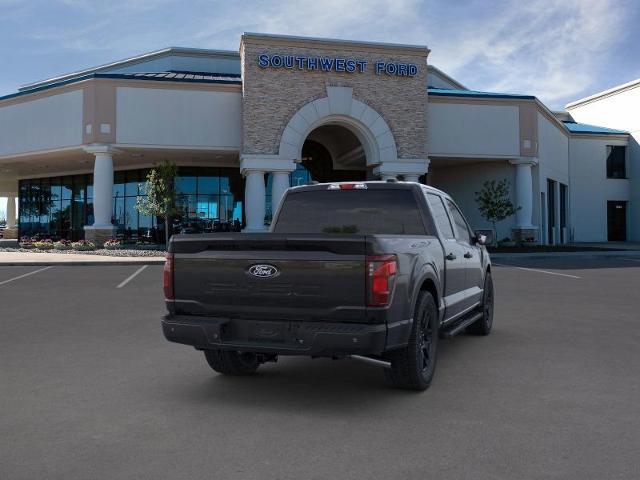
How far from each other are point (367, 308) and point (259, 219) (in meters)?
23.5

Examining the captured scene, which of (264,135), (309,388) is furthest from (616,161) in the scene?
(309,388)

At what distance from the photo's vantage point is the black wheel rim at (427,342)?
534cm

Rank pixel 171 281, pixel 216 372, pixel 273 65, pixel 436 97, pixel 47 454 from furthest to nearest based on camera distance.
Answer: pixel 436 97
pixel 273 65
pixel 216 372
pixel 171 281
pixel 47 454

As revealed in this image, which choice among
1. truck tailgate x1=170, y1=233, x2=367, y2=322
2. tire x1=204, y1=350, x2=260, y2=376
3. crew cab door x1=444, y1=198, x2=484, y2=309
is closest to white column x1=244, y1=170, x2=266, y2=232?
crew cab door x1=444, y1=198, x2=484, y2=309

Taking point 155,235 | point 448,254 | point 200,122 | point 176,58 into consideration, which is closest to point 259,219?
point 200,122

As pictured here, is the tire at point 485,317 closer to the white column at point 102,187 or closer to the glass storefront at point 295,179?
the white column at point 102,187

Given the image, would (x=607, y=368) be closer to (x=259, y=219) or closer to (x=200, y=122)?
(x=259, y=219)

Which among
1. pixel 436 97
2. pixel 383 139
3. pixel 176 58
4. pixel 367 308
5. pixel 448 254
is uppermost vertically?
pixel 176 58

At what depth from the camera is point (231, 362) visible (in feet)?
18.7

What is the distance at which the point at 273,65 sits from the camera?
26922 mm

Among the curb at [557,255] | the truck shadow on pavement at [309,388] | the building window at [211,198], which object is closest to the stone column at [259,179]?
the building window at [211,198]

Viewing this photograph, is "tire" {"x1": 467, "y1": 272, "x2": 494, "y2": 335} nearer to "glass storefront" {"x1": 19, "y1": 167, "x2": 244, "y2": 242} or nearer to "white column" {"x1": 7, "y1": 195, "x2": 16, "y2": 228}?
"glass storefront" {"x1": 19, "y1": 167, "x2": 244, "y2": 242}

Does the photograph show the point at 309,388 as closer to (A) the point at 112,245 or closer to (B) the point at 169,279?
(B) the point at 169,279

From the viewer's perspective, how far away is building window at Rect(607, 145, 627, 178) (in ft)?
136
